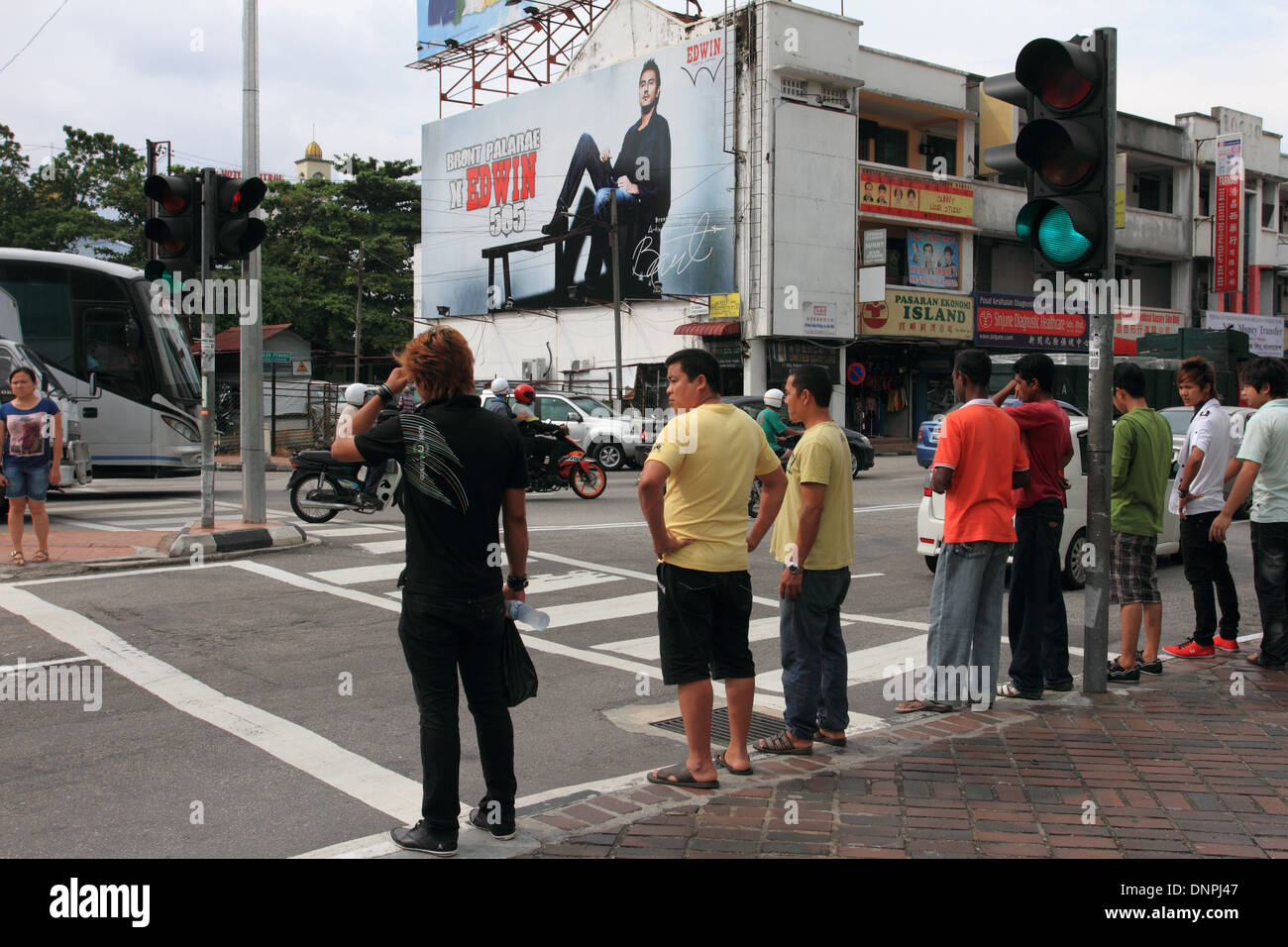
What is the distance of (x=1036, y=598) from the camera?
6.27 meters

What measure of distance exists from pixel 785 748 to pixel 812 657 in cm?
44

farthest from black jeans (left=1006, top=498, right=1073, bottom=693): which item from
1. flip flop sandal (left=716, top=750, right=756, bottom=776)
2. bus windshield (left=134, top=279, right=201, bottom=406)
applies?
bus windshield (left=134, top=279, right=201, bottom=406)

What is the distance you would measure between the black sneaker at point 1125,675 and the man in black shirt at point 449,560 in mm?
4173

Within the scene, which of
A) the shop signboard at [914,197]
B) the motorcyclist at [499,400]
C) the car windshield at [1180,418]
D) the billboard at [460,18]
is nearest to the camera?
the motorcyclist at [499,400]

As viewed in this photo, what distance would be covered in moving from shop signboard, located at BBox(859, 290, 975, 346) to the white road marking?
28484mm

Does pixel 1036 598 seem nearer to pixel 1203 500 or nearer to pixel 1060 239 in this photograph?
pixel 1203 500

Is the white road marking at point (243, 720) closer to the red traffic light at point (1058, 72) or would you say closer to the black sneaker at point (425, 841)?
the black sneaker at point (425, 841)

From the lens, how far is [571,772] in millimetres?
5152

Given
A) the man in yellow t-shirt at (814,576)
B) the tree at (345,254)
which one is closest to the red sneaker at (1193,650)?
the man in yellow t-shirt at (814,576)

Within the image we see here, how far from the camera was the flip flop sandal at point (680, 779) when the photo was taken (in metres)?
4.68

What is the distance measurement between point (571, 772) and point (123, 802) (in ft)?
6.25

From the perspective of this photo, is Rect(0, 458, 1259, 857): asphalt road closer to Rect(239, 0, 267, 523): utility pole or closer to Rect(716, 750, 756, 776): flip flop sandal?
Rect(716, 750, 756, 776): flip flop sandal
